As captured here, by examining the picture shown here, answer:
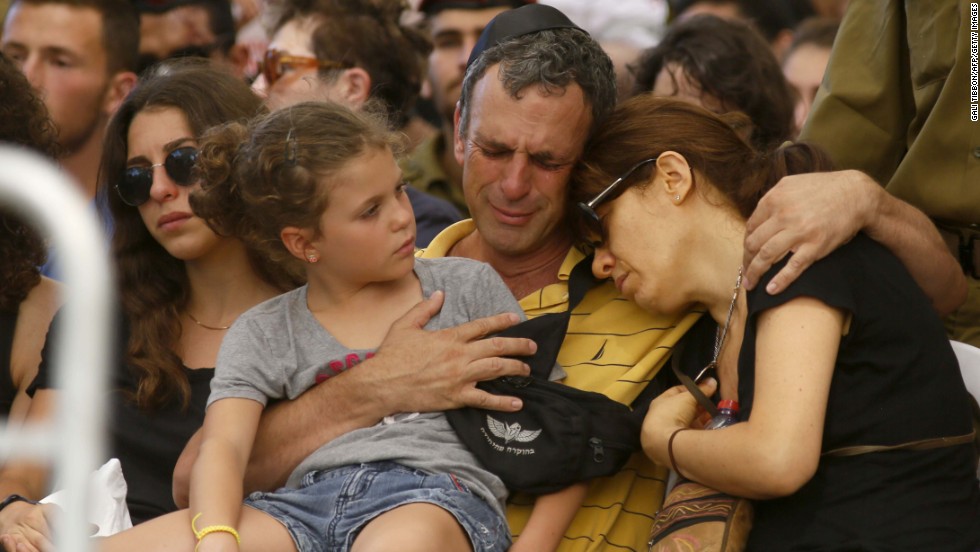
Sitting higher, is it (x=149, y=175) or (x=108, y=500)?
(x=149, y=175)

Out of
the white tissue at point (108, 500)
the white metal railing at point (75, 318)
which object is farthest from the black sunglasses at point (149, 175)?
the white metal railing at point (75, 318)

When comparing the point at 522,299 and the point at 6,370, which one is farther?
the point at 6,370

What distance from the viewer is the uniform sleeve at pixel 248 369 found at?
2.80 m

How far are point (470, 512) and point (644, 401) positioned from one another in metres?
0.58

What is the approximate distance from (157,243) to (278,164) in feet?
2.67

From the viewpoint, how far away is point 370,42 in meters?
4.97

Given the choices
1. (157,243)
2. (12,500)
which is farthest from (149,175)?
(12,500)

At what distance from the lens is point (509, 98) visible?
123 inches

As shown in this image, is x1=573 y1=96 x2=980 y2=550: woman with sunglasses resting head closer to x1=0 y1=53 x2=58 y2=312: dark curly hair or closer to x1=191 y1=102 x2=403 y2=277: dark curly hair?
x1=191 y1=102 x2=403 y2=277: dark curly hair

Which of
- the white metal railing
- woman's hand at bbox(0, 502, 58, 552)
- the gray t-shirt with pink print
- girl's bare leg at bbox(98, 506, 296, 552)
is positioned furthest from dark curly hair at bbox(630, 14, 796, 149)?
the white metal railing

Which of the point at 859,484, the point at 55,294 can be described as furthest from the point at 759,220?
the point at 55,294

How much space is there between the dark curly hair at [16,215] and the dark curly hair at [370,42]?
1514mm

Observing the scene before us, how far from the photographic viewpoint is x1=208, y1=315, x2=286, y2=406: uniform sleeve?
2.80 meters

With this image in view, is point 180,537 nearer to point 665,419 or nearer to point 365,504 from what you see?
point 365,504
